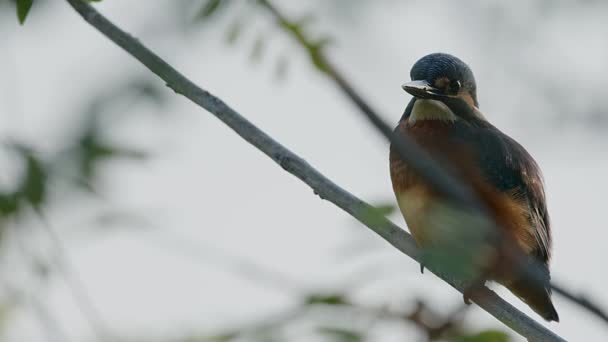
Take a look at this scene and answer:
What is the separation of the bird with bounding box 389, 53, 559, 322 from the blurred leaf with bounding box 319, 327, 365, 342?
9.02ft

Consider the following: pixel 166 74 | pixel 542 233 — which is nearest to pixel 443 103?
pixel 542 233

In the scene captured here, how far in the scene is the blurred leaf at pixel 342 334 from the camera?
1868 millimetres

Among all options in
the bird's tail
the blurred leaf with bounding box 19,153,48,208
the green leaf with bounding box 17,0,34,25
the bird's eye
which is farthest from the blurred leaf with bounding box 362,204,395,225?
the bird's eye

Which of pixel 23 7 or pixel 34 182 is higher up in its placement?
pixel 23 7

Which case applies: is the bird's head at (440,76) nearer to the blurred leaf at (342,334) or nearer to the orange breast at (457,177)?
the orange breast at (457,177)

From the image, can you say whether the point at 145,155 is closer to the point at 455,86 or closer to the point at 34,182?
the point at 34,182

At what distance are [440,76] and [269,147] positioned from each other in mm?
1943

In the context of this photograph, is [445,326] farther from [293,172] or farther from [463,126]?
[463,126]

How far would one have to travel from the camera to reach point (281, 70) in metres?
3.84

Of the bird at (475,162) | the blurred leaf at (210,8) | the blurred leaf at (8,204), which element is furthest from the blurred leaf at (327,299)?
the bird at (475,162)

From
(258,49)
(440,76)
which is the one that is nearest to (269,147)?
(258,49)

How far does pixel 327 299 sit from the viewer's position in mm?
2078

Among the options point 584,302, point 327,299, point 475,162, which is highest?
point 475,162

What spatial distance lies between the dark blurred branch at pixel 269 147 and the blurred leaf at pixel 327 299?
3.53 feet
